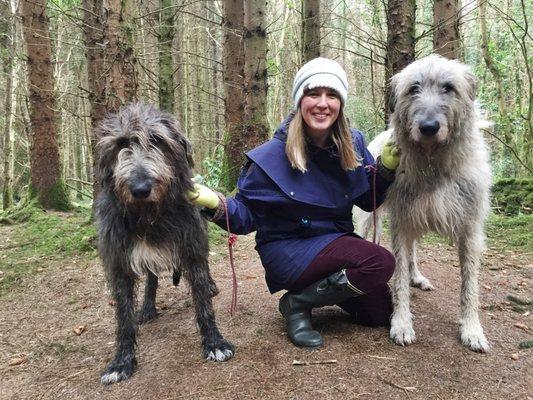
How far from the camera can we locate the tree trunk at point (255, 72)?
22.8 ft

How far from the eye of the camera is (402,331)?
3.21 m

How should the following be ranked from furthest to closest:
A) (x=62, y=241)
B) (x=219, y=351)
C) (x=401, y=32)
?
(x=62, y=241) → (x=401, y=32) → (x=219, y=351)

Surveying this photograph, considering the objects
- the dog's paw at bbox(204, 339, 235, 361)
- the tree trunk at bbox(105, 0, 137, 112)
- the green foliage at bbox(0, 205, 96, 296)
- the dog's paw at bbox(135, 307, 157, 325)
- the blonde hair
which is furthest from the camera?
the green foliage at bbox(0, 205, 96, 296)

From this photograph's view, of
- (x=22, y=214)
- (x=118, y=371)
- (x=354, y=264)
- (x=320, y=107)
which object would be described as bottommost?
(x=118, y=371)

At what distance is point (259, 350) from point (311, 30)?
271 inches

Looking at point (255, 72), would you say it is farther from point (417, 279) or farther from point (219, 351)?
point (219, 351)

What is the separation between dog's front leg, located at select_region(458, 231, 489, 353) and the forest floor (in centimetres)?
12

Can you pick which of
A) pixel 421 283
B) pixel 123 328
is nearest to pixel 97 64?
pixel 123 328

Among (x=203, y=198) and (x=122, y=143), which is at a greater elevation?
(x=122, y=143)

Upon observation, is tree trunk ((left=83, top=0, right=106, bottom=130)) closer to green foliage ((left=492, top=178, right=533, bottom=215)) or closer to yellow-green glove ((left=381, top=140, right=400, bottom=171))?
yellow-green glove ((left=381, top=140, right=400, bottom=171))

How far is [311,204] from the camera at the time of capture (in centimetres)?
328

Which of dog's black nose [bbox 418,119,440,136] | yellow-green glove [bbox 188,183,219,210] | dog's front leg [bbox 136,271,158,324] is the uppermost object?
dog's black nose [bbox 418,119,440,136]

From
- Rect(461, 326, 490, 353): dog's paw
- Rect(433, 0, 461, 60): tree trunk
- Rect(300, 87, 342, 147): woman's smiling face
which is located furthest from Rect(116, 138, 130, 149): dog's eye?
A: Rect(433, 0, 461, 60): tree trunk

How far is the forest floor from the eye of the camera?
2686 mm
